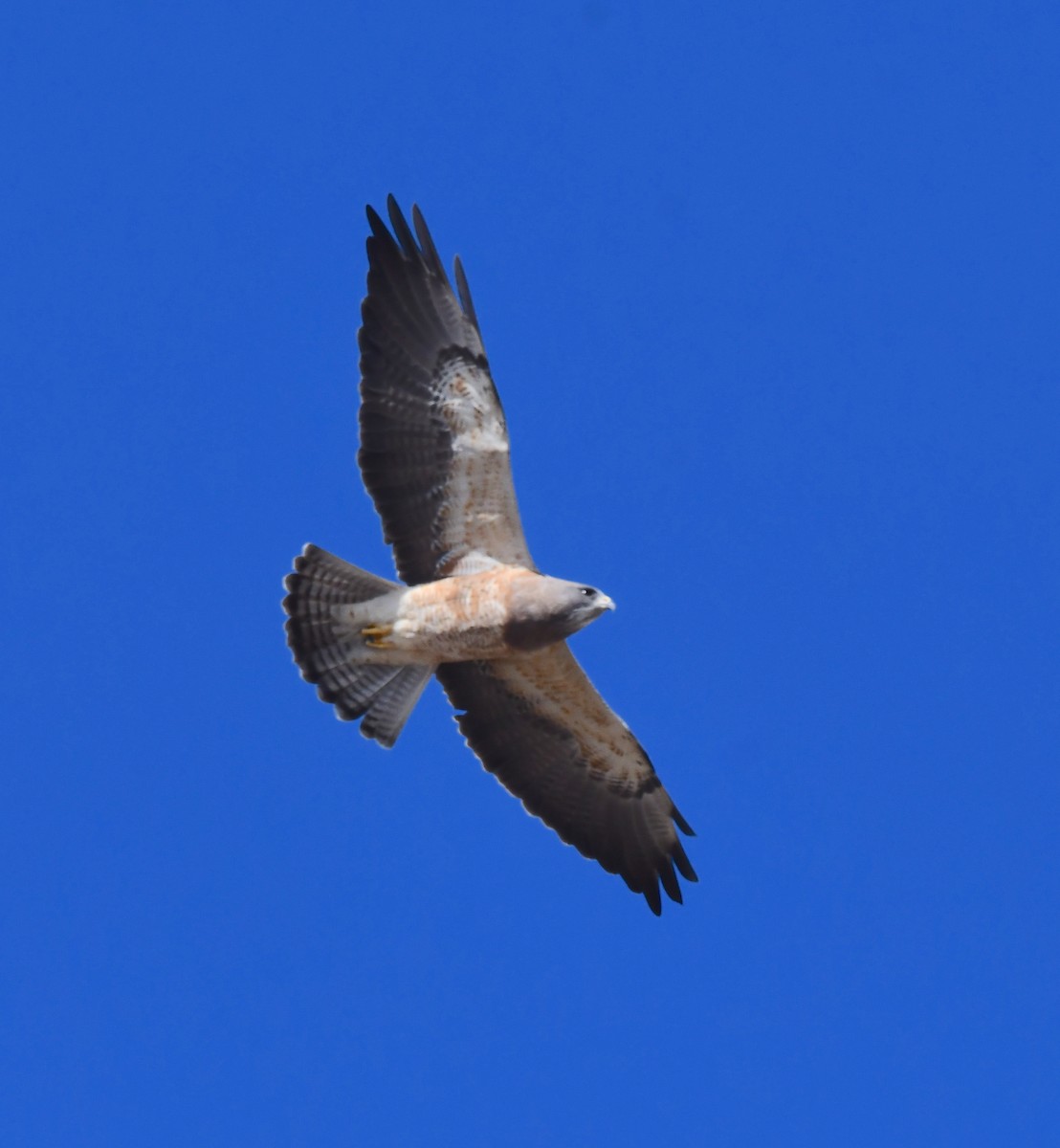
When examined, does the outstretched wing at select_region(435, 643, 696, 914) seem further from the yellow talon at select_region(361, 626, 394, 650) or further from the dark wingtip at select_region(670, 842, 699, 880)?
the yellow talon at select_region(361, 626, 394, 650)

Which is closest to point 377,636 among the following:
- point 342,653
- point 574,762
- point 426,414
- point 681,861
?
point 342,653

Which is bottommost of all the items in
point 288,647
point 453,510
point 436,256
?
point 288,647

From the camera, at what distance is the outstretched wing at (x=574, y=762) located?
1644 centimetres

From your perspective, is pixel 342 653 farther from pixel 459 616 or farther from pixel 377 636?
pixel 459 616

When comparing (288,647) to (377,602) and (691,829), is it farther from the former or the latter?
(691,829)

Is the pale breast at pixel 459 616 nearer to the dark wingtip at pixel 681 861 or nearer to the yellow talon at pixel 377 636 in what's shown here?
the yellow talon at pixel 377 636

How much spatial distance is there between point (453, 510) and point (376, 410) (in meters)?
0.98

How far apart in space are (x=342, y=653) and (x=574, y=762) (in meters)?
2.15

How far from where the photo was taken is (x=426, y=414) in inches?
620

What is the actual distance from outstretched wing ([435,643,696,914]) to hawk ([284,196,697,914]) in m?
0.02

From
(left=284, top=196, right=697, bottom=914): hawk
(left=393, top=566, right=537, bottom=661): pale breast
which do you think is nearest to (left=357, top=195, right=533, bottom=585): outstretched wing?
(left=284, top=196, right=697, bottom=914): hawk

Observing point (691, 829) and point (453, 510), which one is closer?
point (453, 510)

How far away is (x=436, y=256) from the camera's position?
52.1 feet

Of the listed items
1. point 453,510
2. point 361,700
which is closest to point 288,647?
point 361,700
